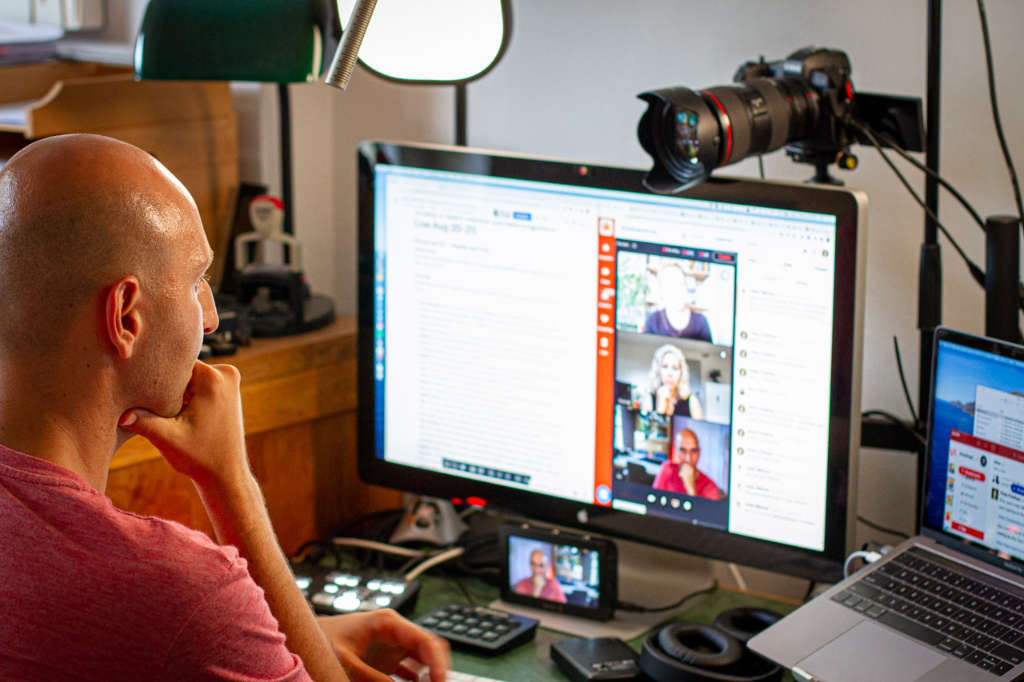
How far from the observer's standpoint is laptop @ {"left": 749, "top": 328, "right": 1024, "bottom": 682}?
1.08 meters

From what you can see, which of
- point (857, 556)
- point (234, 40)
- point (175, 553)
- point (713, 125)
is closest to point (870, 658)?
point (857, 556)

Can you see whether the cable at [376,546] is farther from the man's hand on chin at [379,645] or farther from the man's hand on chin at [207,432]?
the man's hand on chin at [207,432]

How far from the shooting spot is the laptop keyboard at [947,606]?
1069 mm

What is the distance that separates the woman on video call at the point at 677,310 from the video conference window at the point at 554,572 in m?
0.29

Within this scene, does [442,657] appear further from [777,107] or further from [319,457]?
[777,107]

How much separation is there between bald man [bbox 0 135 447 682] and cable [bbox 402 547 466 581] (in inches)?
20.9

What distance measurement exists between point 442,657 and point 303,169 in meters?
0.98

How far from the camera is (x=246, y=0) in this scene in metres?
1.49

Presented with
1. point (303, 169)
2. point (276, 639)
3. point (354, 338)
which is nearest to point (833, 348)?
point (276, 639)

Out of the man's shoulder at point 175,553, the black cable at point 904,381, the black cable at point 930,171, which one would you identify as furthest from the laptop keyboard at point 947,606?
the man's shoulder at point 175,553

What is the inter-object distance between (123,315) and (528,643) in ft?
2.13

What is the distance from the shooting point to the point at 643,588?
1445 millimetres

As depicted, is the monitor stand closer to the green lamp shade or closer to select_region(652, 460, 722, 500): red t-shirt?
select_region(652, 460, 722, 500): red t-shirt

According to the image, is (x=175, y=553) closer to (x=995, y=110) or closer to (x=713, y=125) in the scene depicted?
(x=713, y=125)
